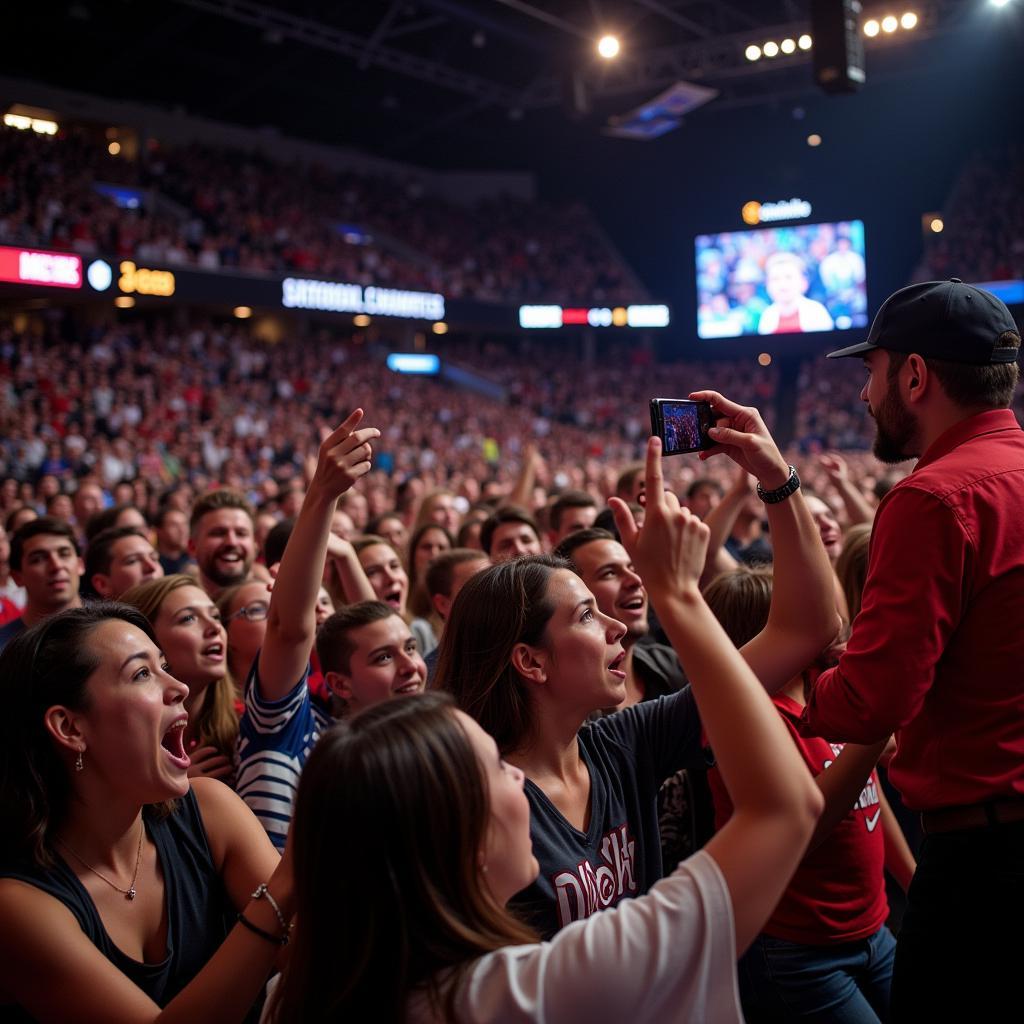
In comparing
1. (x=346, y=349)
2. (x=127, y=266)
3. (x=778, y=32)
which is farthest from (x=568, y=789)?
(x=346, y=349)

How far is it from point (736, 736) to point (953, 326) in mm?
1130

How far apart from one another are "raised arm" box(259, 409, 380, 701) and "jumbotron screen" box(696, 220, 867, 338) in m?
21.9

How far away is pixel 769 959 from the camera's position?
7.84 ft

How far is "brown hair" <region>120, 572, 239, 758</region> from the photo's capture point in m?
3.12

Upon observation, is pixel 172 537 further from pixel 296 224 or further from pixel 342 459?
pixel 296 224

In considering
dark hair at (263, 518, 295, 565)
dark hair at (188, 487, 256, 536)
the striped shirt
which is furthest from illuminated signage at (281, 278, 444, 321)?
the striped shirt

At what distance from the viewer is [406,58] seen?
20.1 meters

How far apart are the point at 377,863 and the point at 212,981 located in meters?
0.53

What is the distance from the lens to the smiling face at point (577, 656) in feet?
7.11

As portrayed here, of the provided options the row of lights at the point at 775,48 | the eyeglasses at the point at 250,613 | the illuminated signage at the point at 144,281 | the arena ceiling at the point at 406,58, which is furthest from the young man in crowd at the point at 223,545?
the illuminated signage at the point at 144,281

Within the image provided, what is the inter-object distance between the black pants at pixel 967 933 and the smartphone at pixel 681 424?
88 cm

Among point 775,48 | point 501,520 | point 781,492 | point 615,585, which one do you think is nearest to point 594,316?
point 775,48

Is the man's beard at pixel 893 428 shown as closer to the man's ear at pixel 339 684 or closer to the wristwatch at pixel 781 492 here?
the wristwatch at pixel 781 492

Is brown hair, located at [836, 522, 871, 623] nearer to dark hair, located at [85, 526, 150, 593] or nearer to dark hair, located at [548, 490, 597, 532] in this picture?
dark hair, located at [548, 490, 597, 532]
